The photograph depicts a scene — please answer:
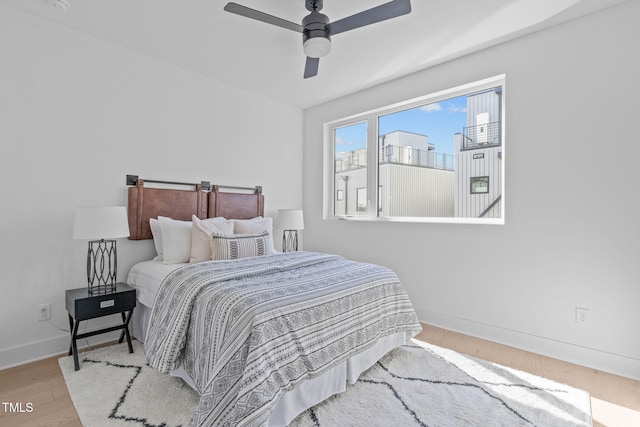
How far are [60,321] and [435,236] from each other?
3.49 metres

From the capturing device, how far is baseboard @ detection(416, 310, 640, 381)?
2359mm

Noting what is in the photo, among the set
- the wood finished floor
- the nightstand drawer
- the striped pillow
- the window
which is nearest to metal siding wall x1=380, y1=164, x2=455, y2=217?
the window

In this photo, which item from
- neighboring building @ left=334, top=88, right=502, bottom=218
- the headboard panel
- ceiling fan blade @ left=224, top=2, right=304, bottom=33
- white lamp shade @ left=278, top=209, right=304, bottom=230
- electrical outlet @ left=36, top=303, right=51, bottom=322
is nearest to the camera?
ceiling fan blade @ left=224, top=2, right=304, bottom=33

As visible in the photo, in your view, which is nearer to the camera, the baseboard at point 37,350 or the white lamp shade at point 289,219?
the baseboard at point 37,350

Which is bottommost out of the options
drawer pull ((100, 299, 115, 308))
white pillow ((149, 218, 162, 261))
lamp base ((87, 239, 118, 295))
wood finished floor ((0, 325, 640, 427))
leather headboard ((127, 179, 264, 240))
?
wood finished floor ((0, 325, 640, 427))

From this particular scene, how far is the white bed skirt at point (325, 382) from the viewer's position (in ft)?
5.55

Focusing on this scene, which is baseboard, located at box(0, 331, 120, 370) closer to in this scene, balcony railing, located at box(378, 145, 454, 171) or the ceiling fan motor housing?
the ceiling fan motor housing

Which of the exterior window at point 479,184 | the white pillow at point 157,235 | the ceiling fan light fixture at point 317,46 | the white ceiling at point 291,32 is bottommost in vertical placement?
the white pillow at point 157,235

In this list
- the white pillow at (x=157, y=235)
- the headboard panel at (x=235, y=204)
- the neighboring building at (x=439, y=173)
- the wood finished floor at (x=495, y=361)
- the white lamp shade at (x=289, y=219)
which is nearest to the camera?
the wood finished floor at (x=495, y=361)

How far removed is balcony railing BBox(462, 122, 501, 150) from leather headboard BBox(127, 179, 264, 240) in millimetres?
2467

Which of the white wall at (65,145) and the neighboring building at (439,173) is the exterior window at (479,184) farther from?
the white wall at (65,145)

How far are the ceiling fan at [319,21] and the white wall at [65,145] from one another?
65.3 inches

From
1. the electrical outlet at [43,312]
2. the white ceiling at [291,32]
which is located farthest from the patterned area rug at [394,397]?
the white ceiling at [291,32]

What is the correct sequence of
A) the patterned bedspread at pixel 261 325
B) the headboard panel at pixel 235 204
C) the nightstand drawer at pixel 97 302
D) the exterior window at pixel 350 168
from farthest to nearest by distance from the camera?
the exterior window at pixel 350 168, the headboard panel at pixel 235 204, the nightstand drawer at pixel 97 302, the patterned bedspread at pixel 261 325
